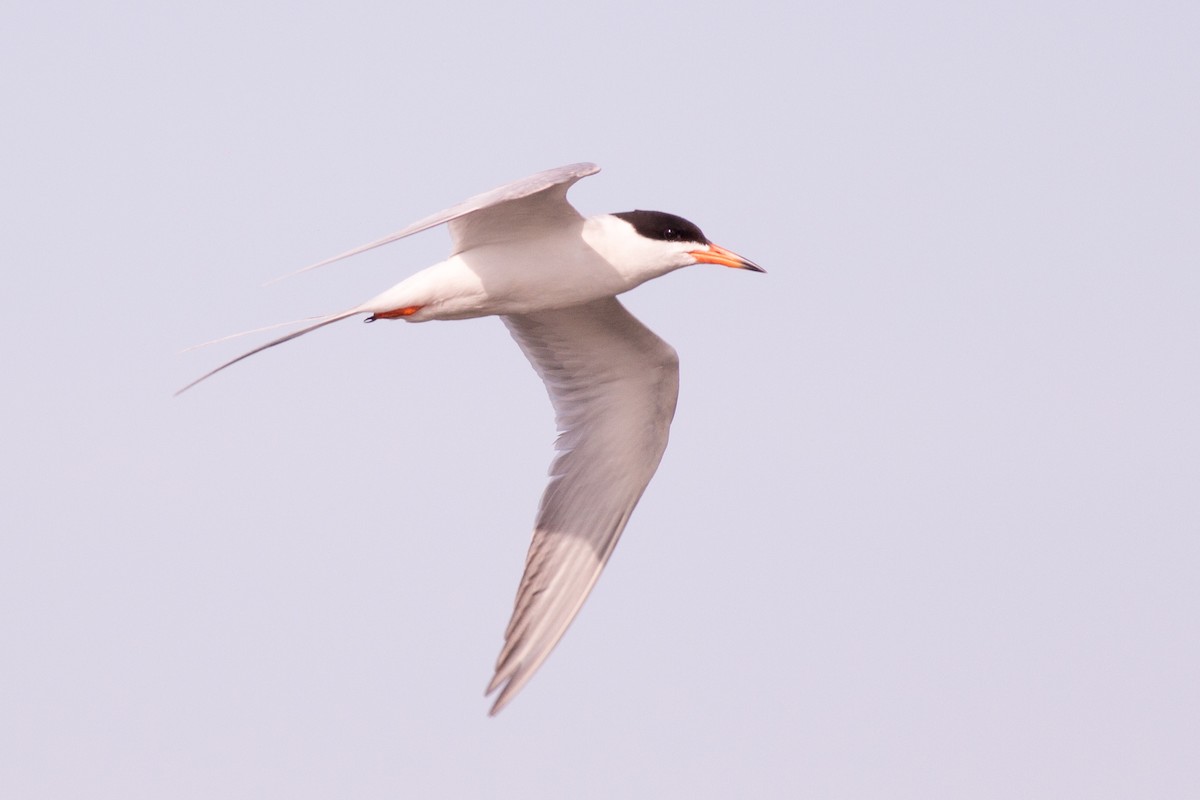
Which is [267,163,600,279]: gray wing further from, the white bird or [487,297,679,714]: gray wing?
[487,297,679,714]: gray wing

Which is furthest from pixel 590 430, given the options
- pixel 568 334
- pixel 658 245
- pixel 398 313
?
pixel 398 313

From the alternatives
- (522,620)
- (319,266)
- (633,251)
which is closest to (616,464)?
(522,620)

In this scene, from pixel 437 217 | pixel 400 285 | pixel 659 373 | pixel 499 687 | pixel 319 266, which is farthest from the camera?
pixel 659 373

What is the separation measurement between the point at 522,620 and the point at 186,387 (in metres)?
3.67

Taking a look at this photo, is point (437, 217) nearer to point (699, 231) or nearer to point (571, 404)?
point (699, 231)

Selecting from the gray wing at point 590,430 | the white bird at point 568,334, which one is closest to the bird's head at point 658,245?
the white bird at point 568,334

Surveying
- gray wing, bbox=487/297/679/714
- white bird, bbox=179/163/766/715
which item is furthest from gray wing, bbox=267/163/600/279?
gray wing, bbox=487/297/679/714

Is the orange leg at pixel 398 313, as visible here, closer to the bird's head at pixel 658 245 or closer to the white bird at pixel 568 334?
the white bird at pixel 568 334

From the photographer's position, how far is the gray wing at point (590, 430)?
1056cm

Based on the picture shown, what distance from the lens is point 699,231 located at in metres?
9.57

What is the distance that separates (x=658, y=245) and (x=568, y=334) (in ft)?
5.88

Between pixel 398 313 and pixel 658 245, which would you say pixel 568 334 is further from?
pixel 398 313

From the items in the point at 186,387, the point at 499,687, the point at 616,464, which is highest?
the point at 186,387

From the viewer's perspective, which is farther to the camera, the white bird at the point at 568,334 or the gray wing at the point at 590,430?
the gray wing at the point at 590,430
